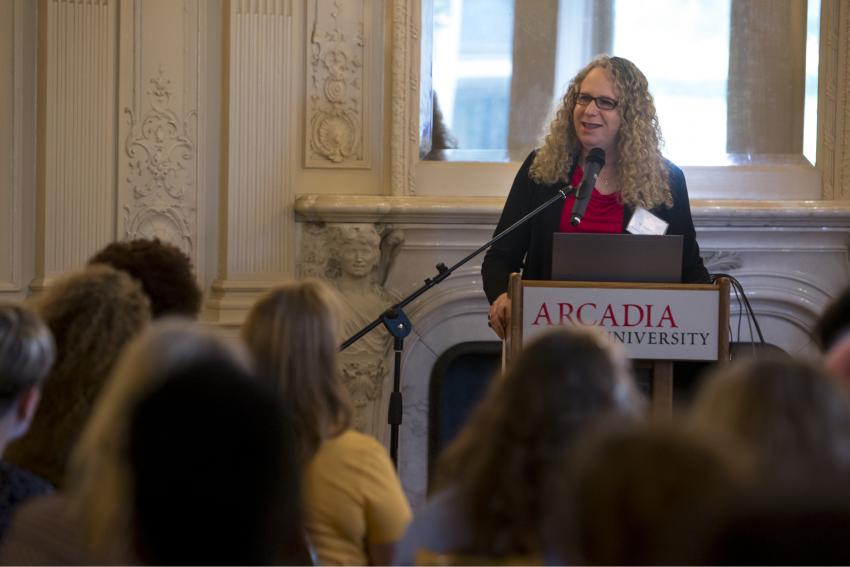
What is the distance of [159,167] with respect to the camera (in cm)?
500

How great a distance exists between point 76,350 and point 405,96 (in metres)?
2.97

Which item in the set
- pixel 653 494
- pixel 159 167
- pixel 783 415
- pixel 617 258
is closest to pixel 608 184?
pixel 617 258

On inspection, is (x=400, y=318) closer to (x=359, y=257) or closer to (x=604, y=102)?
(x=359, y=257)

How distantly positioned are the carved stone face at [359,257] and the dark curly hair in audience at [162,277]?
2074mm

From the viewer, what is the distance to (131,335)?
238 centimetres

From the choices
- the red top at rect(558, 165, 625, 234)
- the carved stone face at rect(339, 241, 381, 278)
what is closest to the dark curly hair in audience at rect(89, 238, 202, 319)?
the red top at rect(558, 165, 625, 234)

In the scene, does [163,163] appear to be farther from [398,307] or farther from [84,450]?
[84,450]

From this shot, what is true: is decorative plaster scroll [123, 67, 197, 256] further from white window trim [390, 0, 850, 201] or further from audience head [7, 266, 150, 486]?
audience head [7, 266, 150, 486]

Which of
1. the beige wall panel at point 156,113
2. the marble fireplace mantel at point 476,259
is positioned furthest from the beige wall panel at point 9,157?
the marble fireplace mantel at point 476,259

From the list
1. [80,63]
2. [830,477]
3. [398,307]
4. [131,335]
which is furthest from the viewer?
[80,63]

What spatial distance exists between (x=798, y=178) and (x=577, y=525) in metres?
4.55

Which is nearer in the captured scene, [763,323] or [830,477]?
[830,477]

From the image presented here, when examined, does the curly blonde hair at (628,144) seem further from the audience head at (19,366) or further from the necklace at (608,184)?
the audience head at (19,366)

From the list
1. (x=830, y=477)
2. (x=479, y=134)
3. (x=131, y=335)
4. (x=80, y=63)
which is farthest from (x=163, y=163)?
(x=830, y=477)
